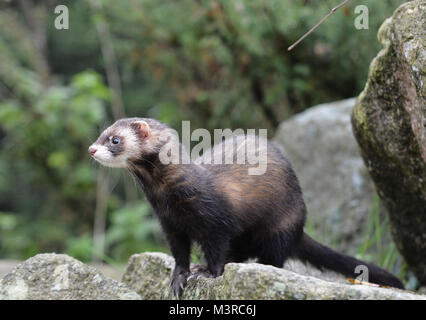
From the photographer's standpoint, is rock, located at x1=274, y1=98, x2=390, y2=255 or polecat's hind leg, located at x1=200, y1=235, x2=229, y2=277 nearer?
polecat's hind leg, located at x1=200, y1=235, x2=229, y2=277

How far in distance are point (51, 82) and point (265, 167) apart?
6.71 metres

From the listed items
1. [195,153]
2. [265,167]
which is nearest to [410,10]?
[265,167]

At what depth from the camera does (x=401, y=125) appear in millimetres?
3449

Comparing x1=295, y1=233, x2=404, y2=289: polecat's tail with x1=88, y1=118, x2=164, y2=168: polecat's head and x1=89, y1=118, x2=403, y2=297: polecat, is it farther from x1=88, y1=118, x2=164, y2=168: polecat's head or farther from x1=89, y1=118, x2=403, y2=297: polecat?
x1=88, y1=118, x2=164, y2=168: polecat's head

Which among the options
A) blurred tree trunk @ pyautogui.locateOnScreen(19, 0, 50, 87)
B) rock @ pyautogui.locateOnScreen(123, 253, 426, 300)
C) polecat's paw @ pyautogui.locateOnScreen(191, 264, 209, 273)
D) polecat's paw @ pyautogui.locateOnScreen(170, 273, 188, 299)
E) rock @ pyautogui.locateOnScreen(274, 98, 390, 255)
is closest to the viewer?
rock @ pyautogui.locateOnScreen(123, 253, 426, 300)

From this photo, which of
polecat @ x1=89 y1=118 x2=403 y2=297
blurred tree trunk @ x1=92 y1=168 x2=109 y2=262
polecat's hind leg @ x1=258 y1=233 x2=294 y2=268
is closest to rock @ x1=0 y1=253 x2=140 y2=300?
polecat @ x1=89 y1=118 x2=403 y2=297

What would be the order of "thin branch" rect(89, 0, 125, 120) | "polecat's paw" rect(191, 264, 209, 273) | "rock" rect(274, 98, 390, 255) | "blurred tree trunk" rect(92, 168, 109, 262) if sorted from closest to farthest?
"polecat's paw" rect(191, 264, 209, 273) → "rock" rect(274, 98, 390, 255) → "thin branch" rect(89, 0, 125, 120) → "blurred tree trunk" rect(92, 168, 109, 262)

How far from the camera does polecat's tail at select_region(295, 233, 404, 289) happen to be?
3.85 metres

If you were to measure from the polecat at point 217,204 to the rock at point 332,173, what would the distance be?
3.81 ft

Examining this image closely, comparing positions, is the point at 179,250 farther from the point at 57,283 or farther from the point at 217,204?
the point at 57,283

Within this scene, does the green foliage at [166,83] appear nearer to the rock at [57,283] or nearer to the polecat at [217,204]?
the polecat at [217,204]

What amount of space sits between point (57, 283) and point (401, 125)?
7.59 feet

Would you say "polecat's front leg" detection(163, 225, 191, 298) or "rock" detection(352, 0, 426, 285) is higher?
"rock" detection(352, 0, 426, 285)

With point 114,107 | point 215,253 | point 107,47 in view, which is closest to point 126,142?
point 215,253
